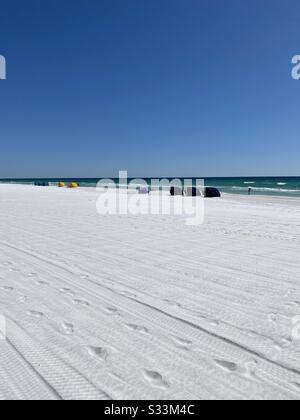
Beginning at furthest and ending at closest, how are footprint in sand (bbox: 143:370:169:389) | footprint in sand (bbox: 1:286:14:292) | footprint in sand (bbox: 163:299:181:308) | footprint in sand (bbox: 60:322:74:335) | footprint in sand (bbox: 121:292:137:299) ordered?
1. footprint in sand (bbox: 1:286:14:292)
2. footprint in sand (bbox: 121:292:137:299)
3. footprint in sand (bbox: 163:299:181:308)
4. footprint in sand (bbox: 60:322:74:335)
5. footprint in sand (bbox: 143:370:169:389)

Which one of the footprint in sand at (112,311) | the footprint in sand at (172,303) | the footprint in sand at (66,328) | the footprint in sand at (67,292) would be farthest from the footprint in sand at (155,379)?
the footprint in sand at (67,292)

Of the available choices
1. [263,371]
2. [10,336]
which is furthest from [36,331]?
[263,371]

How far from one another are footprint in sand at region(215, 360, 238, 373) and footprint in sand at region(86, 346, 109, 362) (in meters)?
0.83

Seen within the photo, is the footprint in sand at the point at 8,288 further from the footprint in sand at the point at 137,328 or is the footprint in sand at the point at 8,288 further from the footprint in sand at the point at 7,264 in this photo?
the footprint in sand at the point at 137,328

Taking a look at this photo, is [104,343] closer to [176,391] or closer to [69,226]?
[176,391]

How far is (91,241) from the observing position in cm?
679

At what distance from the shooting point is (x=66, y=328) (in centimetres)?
285

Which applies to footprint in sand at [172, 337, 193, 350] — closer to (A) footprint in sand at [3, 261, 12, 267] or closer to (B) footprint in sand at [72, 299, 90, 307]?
(B) footprint in sand at [72, 299, 90, 307]

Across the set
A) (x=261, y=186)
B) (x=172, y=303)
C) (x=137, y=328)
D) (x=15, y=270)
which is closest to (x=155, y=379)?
(x=137, y=328)

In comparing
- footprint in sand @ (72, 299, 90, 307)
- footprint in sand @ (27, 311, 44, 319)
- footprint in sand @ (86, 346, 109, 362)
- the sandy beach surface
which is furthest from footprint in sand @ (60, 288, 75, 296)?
footprint in sand @ (86, 346, 109, 362)

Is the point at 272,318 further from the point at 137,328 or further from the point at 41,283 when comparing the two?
the point at 41,283

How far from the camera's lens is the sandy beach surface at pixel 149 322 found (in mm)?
2121

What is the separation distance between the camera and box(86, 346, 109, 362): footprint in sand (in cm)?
240
